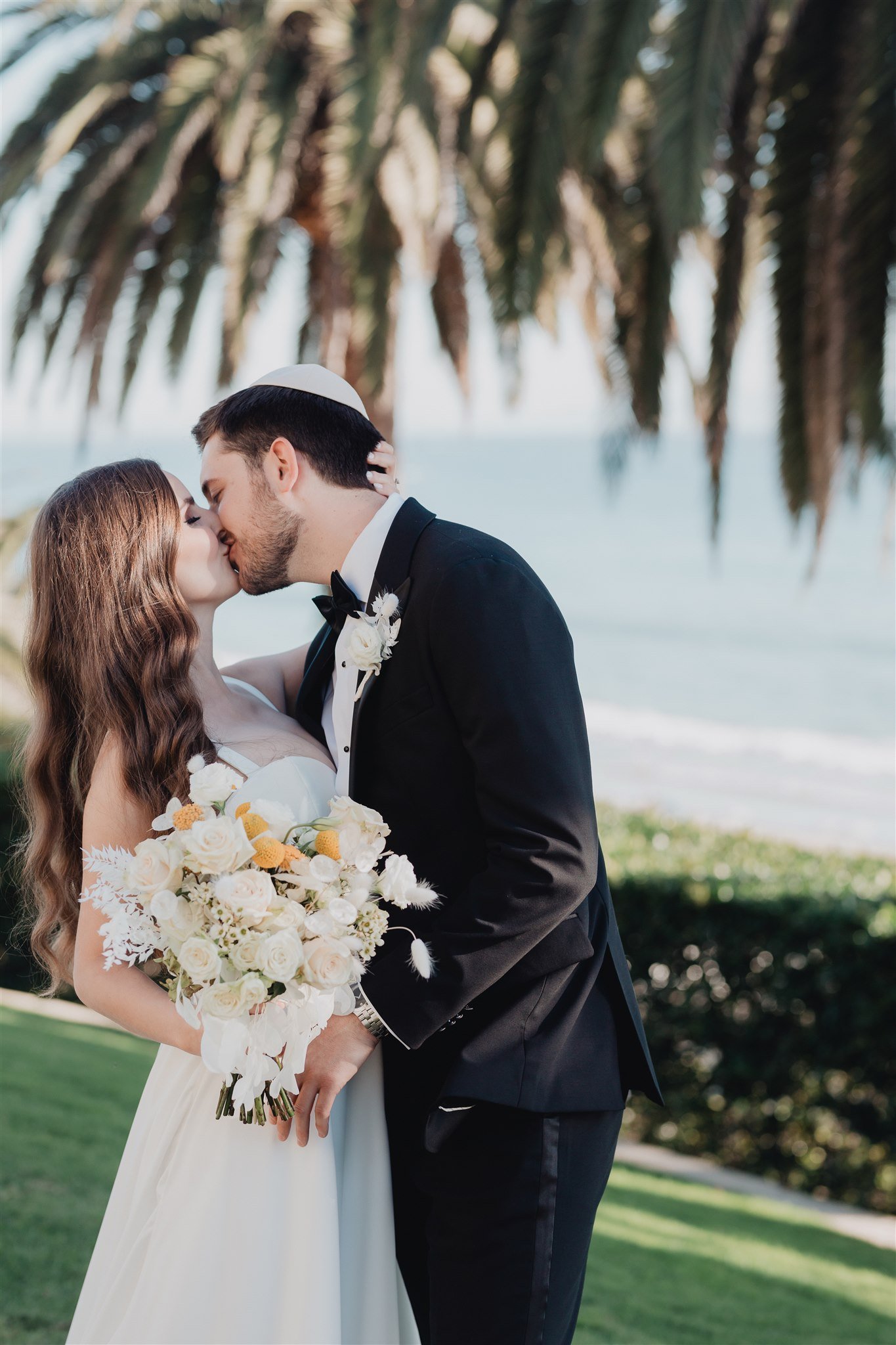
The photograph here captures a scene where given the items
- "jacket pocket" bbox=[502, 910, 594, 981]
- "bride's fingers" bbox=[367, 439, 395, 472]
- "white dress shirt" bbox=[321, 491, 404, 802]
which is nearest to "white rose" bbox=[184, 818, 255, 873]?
"white dress shirt" bbox=[321, 491, 404, 802]

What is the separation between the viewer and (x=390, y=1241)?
8.13ft

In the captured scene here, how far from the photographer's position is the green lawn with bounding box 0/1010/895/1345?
13.6 feet

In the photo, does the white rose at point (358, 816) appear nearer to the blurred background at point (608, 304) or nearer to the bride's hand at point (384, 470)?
the bride's hand at point (384, 470)

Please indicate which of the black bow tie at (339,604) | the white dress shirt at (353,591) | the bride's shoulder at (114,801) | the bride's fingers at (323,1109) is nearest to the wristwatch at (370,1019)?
the bride's fingers at (323,1109)

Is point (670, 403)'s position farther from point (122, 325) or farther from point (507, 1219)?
point (507, 1219)

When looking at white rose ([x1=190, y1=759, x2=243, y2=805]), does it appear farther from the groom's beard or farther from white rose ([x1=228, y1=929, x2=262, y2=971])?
the groom's beard

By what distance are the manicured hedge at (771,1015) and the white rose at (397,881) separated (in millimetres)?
4446

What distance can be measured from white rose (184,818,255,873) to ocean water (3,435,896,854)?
1172 centimetres

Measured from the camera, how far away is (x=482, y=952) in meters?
2.19

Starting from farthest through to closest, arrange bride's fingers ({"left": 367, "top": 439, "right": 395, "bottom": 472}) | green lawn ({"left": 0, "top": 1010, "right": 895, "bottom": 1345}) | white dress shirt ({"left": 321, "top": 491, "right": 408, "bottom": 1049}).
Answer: green lawn ({"left": 0, "top": 1010, "right": 895, "bottom": 1345}), bride's fingers ({"left": 367, "top": 439, "right": 395, "bottom": 472}), white dress shirt ({"left": 321, "top": 491, "right": 408, "bottom": 1049})

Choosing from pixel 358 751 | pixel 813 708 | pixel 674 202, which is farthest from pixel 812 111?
pixel 813 708

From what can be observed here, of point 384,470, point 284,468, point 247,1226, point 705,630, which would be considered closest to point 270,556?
point 284,468

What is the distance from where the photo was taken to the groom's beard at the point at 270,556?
103 inches

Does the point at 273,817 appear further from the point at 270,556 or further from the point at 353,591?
the point at 270,556
